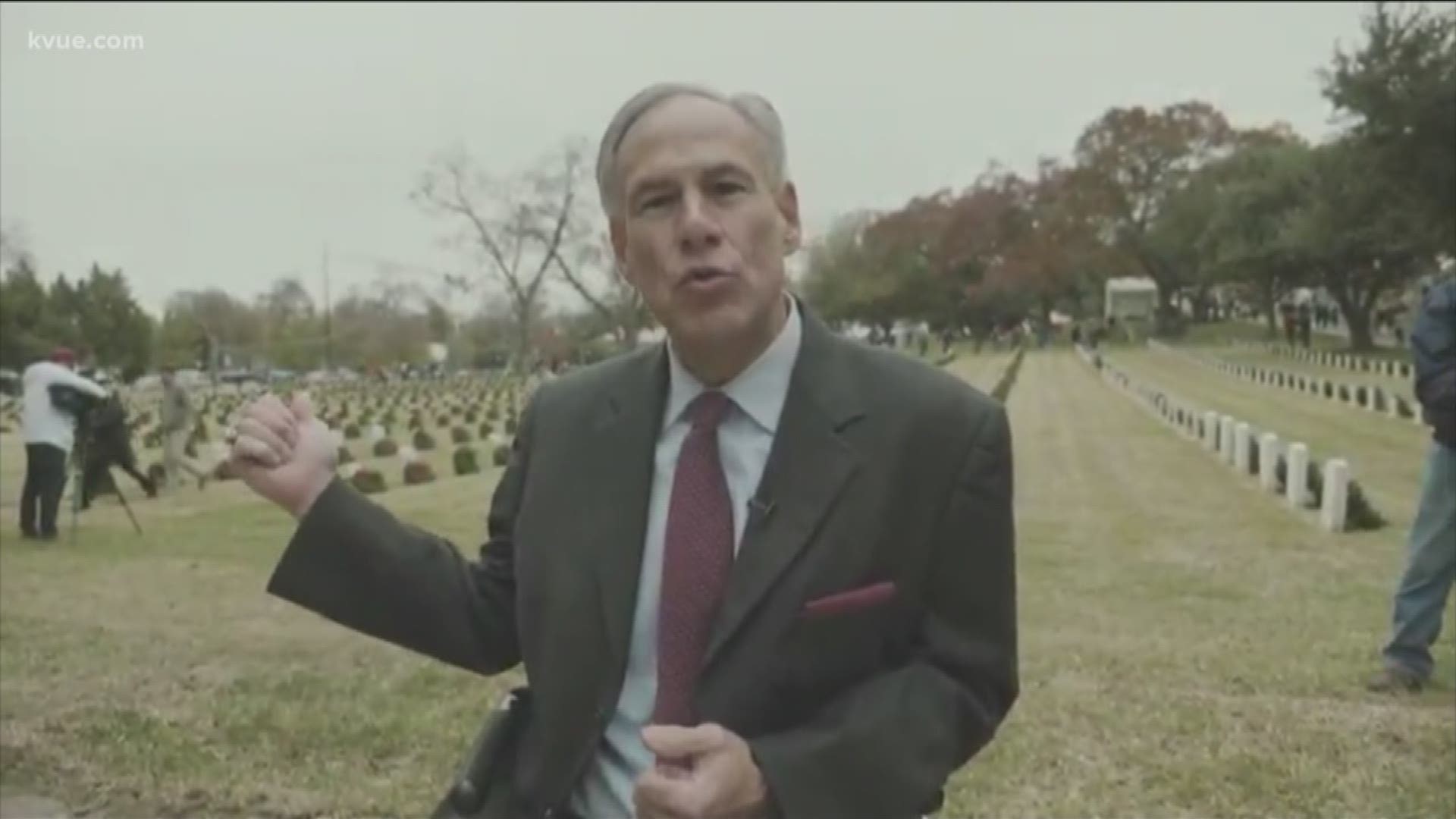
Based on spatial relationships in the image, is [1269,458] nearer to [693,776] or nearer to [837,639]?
[837,639]

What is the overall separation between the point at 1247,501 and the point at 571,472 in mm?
13286

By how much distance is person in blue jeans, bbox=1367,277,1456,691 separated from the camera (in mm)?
5887

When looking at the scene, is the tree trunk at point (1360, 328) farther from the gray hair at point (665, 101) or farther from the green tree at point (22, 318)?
the gray hair at point (665, 101)

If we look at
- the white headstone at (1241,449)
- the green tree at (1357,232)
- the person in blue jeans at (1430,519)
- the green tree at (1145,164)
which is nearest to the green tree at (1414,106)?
the green tree at (1357,232)

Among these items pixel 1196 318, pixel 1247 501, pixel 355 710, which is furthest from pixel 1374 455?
pixel 1196 318

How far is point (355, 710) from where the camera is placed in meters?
6.08

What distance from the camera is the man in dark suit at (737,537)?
75.2 inches

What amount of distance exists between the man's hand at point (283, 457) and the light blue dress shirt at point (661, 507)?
0.43 metres

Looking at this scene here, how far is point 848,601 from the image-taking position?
1894 millimetres

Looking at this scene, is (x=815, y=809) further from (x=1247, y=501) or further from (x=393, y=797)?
(x=1247, y=501)

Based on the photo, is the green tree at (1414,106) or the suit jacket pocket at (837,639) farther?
the green tree at (1414,106)

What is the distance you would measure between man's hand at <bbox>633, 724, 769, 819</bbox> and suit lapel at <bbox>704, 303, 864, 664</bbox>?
15 cm

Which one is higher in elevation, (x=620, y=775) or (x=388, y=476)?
(x=620, y=775)

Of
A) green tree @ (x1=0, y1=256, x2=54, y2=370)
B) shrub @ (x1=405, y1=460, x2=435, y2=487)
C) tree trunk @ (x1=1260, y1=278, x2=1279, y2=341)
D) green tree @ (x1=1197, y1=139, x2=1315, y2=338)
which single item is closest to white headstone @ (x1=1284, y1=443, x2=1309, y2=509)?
shrub @ (x1=405, y1=460, x2=435, y2=487)
